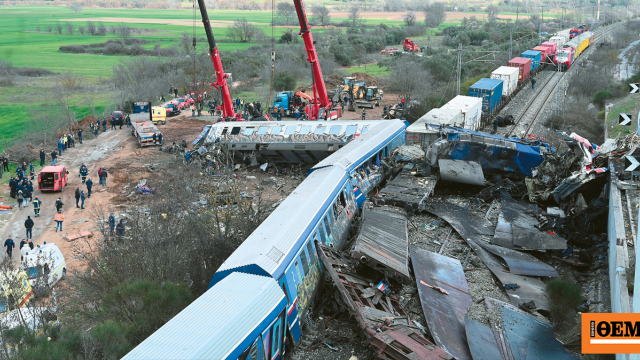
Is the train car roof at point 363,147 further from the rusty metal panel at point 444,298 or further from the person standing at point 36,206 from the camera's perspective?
the person standing at point 36,206

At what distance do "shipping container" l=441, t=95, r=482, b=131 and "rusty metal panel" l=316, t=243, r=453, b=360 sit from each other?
20495 mm

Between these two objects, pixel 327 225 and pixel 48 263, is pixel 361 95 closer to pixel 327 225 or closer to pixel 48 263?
pixel 327 225

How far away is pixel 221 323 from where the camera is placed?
9.10 meters

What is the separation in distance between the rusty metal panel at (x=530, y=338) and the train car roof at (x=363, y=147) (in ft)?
28.1

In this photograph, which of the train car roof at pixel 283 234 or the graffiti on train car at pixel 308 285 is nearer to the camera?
the train car roof at pixel 283 234

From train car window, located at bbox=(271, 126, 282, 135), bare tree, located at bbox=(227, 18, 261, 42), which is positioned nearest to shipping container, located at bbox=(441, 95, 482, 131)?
train car window, located at bbox=(271, 126, 282, 135)

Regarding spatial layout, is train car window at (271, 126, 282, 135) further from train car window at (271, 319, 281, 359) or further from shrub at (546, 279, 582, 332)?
train car window at (271, 319, 281, 359)

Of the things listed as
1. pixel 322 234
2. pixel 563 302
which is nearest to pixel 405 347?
pixel 322 234

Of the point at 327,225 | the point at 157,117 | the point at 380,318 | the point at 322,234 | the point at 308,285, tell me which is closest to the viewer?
the point at 380,318

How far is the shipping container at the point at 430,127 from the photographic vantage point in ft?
89.7

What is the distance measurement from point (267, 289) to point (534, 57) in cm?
5529

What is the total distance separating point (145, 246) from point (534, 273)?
38.3ft

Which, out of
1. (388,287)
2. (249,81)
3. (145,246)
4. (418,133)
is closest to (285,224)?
(388,287)

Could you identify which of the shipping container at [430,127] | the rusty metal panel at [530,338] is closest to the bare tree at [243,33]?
the shipping container at [430,127]
